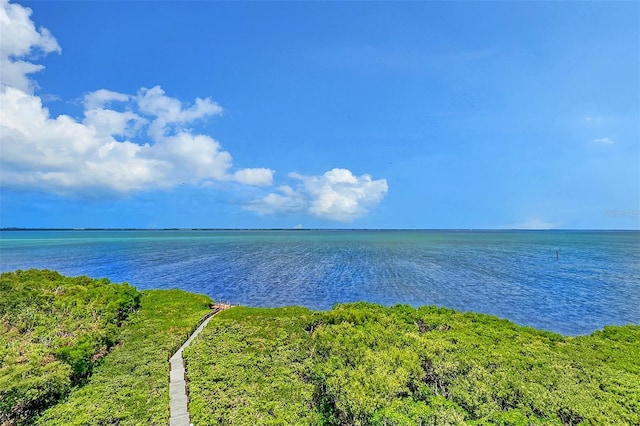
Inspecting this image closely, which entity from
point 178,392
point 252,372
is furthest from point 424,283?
point 178,392

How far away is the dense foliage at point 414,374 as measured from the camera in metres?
17.8

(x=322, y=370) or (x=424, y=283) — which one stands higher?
(x=322, y=370)

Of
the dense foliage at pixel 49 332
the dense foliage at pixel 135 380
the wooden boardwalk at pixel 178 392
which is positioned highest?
the dense foliage at pixel 49 332

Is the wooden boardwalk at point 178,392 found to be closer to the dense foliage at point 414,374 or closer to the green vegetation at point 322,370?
the green vegetation at point 322,370

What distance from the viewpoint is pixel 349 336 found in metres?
27.8

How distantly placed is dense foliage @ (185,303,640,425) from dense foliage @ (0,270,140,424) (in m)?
8.84

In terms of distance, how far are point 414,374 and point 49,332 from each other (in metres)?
33.4

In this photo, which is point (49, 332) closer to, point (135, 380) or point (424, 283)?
point (135, 380)

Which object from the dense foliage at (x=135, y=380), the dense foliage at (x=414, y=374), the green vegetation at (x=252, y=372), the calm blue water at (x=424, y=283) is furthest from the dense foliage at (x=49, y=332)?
the calm blue water at (x=424, y=283)

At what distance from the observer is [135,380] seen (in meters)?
25.0

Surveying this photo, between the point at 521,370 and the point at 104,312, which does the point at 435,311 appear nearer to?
the point at 521,370

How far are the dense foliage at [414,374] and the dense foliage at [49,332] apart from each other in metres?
8.84

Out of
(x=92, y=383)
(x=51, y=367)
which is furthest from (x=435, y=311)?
(x=51, y=367)

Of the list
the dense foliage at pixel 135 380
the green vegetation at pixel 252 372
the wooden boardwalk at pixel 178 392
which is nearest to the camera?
the dense foliage at pixel 135 380
